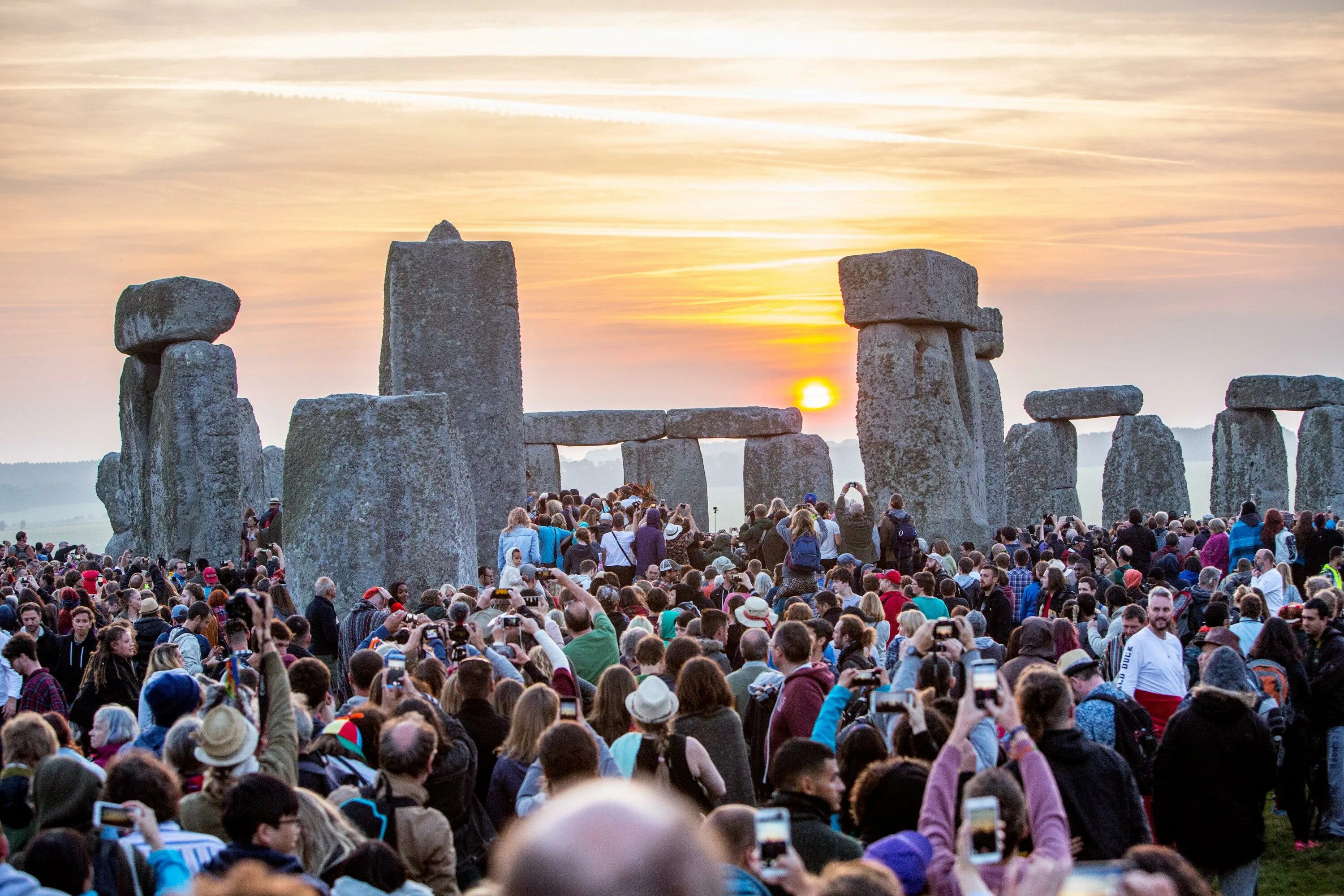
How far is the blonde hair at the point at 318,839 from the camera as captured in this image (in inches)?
157

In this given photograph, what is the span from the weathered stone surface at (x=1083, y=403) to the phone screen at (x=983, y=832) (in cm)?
2369

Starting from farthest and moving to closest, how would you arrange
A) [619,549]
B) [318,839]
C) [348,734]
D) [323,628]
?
1. [619,549]
2. [323,628]
3. [348,734]
4. [318,839]

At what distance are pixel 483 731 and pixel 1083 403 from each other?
71.9 ft

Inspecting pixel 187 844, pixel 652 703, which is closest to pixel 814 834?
pixel 652 703

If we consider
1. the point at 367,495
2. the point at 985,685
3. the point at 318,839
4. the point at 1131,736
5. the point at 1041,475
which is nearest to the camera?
the point at 985,685

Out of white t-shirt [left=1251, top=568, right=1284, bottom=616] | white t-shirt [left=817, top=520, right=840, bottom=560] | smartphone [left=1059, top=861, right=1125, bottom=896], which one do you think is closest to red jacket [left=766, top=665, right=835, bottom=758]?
smartphone [left=1059, top=861, right=1125, bottom=896]

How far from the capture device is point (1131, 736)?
5.45 metres

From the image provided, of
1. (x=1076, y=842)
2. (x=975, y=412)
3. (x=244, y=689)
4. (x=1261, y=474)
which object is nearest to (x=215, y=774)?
(x=244, y=689)

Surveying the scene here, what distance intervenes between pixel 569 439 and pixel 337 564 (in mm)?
17878

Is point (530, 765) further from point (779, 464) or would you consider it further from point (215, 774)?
point (779, 464)

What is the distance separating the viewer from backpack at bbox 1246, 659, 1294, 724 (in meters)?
7.05

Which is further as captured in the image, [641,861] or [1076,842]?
[1076,842]

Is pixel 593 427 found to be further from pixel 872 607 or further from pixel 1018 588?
pixel 872 607

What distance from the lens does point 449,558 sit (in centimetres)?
1088
